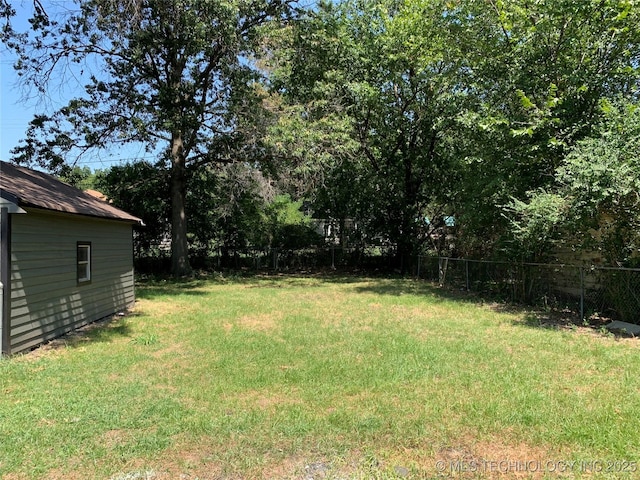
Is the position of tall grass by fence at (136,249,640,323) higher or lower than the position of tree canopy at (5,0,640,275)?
lower

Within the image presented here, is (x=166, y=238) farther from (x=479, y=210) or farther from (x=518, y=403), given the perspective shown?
(x=518, y=403)

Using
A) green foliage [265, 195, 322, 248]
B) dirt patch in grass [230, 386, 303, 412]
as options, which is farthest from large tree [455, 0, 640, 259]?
green foliage [265, 195, 322, 248]

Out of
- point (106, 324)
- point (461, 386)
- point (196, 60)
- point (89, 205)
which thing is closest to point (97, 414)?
point (461, 386)

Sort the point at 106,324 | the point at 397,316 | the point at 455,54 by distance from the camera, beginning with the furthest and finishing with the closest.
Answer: the point at 455,54
the point at 397,316
the point at 106,324

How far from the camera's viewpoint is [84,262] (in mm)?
7930

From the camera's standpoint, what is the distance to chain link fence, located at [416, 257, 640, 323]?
744 cm

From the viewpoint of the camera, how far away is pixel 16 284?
5816 millimetres

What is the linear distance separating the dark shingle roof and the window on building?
2.10 feet

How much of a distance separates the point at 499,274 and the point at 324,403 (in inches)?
323

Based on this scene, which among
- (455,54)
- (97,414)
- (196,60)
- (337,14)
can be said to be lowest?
(97,414)

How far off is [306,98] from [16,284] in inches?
471

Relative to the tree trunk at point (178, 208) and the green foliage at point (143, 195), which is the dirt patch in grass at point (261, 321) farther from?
the green foliage at point (143, 195)

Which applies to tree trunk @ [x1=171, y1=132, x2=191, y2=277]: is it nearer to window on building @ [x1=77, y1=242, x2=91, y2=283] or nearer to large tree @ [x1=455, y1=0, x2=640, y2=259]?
window on building @ [x1=77, y1=242, x2=91, y2=283]

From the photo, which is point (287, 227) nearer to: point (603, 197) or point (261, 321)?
point (261, 321)
